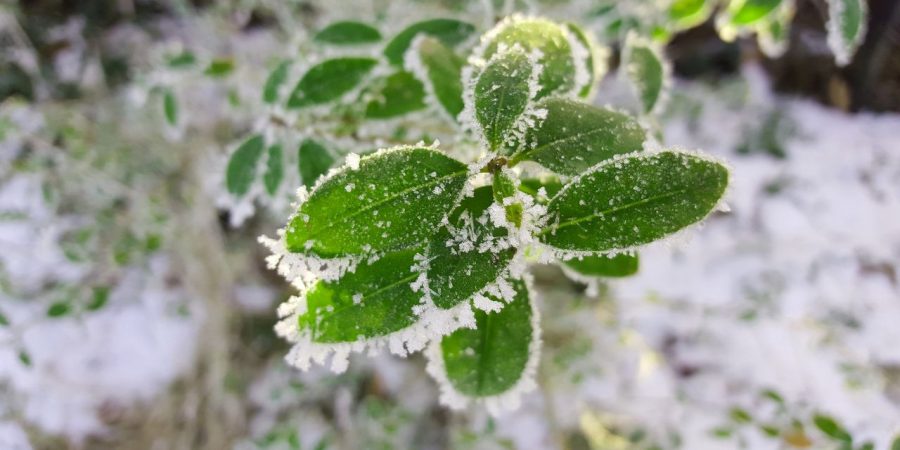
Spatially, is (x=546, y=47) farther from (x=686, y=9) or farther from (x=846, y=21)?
(x=686, y=9)

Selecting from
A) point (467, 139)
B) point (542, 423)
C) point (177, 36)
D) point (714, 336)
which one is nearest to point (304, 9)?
point (177, 36)

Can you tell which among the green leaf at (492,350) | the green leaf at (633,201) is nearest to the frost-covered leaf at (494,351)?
the green leaf at (492,350)

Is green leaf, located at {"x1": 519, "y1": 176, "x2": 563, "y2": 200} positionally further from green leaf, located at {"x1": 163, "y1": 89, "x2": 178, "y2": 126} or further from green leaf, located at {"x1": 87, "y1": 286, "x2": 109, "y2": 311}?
green leaf, located at {"x1": 87, "y1": 286, "x2": 109, "y2": 311}

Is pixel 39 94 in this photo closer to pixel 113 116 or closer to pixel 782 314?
pixel 113 116

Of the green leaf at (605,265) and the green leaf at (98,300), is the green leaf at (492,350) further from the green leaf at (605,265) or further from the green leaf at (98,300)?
the green leaf at (98,300)

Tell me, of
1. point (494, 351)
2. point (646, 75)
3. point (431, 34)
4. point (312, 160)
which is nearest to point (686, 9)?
point (646, 75)
